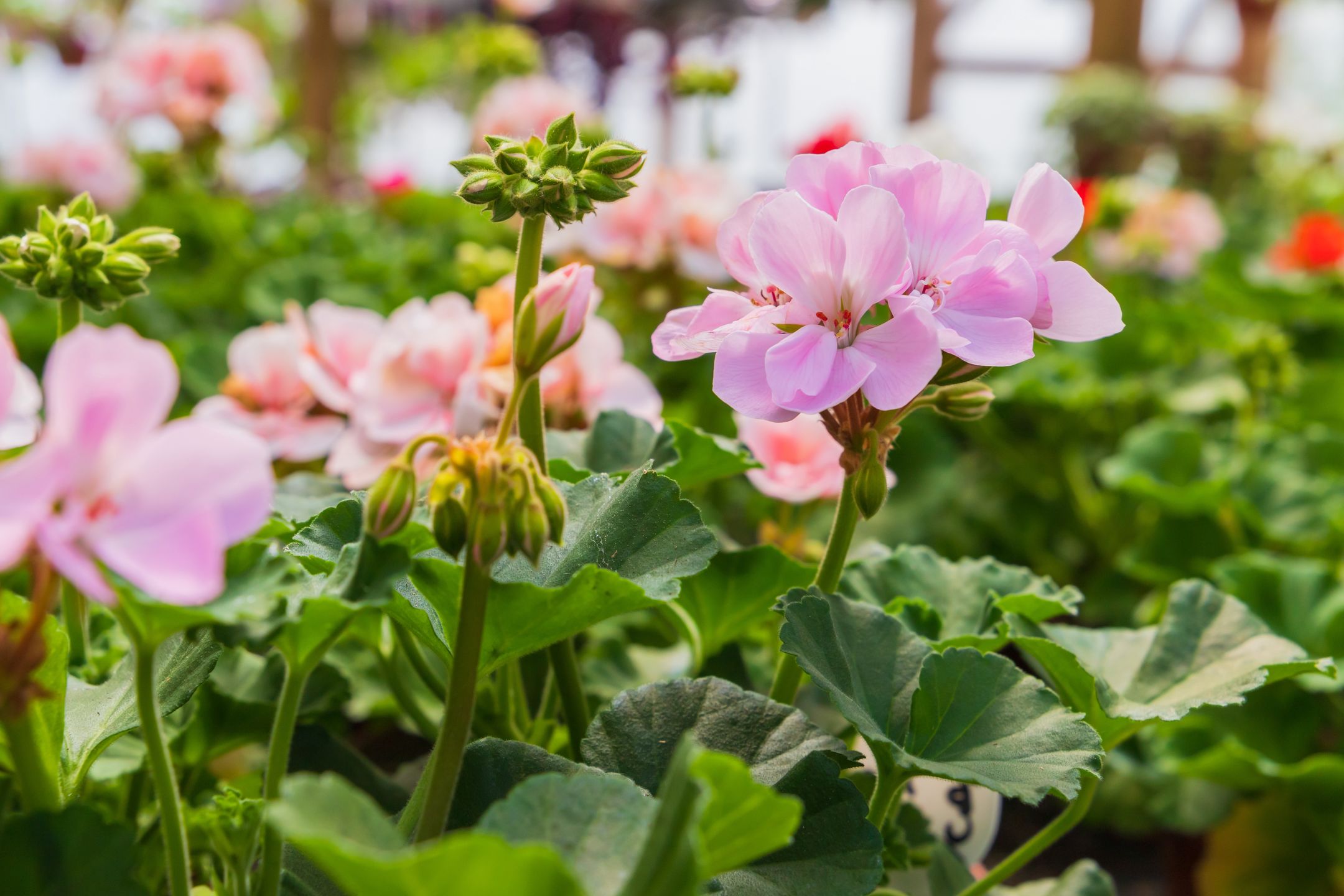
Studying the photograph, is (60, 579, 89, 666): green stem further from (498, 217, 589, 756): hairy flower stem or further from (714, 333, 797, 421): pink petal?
(714, 333, 797, 421): pink petal

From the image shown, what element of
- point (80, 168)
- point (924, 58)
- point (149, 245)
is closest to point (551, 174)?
point (149, 245)

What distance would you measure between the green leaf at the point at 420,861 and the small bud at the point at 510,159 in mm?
265

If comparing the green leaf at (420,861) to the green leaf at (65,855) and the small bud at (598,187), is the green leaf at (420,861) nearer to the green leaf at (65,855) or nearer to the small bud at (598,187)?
the green leaf at (65,855)

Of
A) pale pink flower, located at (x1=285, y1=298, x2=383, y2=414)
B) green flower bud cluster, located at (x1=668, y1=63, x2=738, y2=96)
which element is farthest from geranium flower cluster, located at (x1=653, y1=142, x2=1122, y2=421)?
green flower bud cluster, located at (x1=668, y1=63, x2=738, y2=96)

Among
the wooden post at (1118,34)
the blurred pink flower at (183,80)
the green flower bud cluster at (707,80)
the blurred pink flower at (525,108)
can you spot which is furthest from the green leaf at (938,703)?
the wooden post at (1118,34)

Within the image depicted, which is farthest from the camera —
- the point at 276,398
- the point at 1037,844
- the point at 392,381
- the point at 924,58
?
the point at 924,58

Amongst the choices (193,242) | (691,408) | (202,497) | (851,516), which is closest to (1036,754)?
(851,516)

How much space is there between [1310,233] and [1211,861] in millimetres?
1420

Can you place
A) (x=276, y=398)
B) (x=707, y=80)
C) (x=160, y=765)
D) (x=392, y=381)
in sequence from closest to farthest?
(x=160, y=765)
(x=392, y=381)
(x=276, y=398)
(x=707, y=80)

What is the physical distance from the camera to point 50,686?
47 centimetres

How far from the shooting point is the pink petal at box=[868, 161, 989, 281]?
1.58 ft

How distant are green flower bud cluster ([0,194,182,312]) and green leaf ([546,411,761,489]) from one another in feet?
0.77

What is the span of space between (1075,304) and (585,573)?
0.23 metres

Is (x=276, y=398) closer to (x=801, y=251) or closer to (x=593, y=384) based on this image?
(x=593, y=384)
